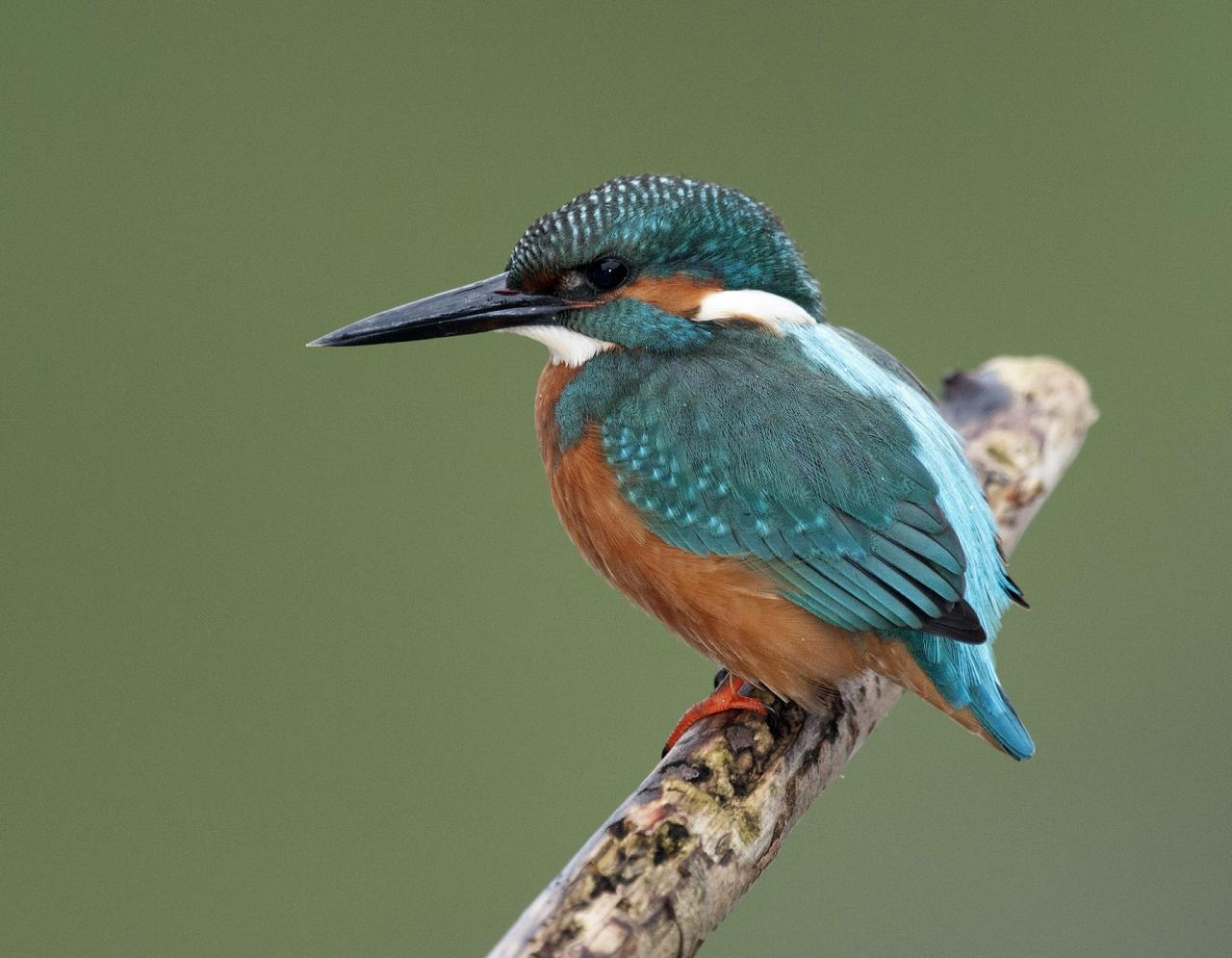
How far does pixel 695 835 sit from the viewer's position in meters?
1.61

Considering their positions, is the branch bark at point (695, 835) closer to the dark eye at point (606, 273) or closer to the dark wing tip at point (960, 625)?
the dark wing tip at point (960, 625)

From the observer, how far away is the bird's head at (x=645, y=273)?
2031mm

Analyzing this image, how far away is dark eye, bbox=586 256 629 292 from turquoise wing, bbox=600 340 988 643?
0.59 feet

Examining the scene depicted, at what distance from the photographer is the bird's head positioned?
80.0 inches

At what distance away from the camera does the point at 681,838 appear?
1.59 meters

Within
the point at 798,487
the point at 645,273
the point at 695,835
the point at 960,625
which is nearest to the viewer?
the point at 695,835

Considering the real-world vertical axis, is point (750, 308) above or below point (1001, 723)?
above

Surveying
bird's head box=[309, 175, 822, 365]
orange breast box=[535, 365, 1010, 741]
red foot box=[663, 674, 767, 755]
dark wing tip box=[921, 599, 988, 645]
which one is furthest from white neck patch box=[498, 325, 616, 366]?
dark wing tip box=[921, 599, 988, 645]

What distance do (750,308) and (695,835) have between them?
0.80 metres

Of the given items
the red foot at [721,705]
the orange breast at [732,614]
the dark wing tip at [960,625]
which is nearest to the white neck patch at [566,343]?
the orange breast at [732,614]

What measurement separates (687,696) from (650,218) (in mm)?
1546

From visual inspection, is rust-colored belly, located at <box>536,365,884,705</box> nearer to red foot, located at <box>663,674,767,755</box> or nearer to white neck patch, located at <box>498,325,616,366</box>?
red foot, located at <box>663,674,767,755</box>

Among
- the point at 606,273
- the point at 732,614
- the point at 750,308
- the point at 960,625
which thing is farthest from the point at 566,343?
the point at 960,625

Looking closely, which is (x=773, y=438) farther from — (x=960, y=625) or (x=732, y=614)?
(x=960, y=625)
